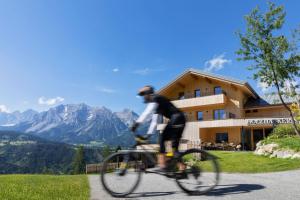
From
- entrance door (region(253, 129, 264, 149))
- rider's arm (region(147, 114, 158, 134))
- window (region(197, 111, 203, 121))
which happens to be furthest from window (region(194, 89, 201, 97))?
rider's arm (region(147, 114, 158, 134))

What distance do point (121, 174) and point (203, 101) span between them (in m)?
32.1

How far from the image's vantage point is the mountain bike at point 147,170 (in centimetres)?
607

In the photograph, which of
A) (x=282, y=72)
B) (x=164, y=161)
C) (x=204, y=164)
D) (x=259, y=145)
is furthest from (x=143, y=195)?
(x=282, y=72)

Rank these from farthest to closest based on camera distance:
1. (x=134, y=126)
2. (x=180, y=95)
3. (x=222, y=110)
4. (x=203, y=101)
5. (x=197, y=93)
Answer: (x=180, y=95)
(x=197, y=93)
(x=222, y=110)
(x=203, y=101)
(x=134, y=126)

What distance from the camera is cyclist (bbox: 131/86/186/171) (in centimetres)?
607

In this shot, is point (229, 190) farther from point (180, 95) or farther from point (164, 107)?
point (180, 95)

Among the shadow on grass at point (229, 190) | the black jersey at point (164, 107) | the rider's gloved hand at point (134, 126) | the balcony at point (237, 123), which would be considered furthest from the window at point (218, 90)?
the rider's gloved hand at point (134, 126)

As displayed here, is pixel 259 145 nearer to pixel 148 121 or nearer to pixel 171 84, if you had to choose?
pixel 148 121

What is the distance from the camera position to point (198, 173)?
6434 mm

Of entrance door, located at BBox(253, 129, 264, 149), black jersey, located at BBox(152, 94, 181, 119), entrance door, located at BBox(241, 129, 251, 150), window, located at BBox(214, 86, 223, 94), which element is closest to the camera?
black jersey, located at BBox(152, 94, 181, 119)

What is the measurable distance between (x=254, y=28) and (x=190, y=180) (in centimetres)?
2235

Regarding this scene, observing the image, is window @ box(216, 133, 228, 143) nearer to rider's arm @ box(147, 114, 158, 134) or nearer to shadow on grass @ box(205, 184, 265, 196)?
shadow on grass @ box(205, 184, 265, 196)

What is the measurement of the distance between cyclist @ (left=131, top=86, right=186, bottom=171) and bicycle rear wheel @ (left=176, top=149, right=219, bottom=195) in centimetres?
47

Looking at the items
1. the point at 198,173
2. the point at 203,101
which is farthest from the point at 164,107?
the point at 203,101
